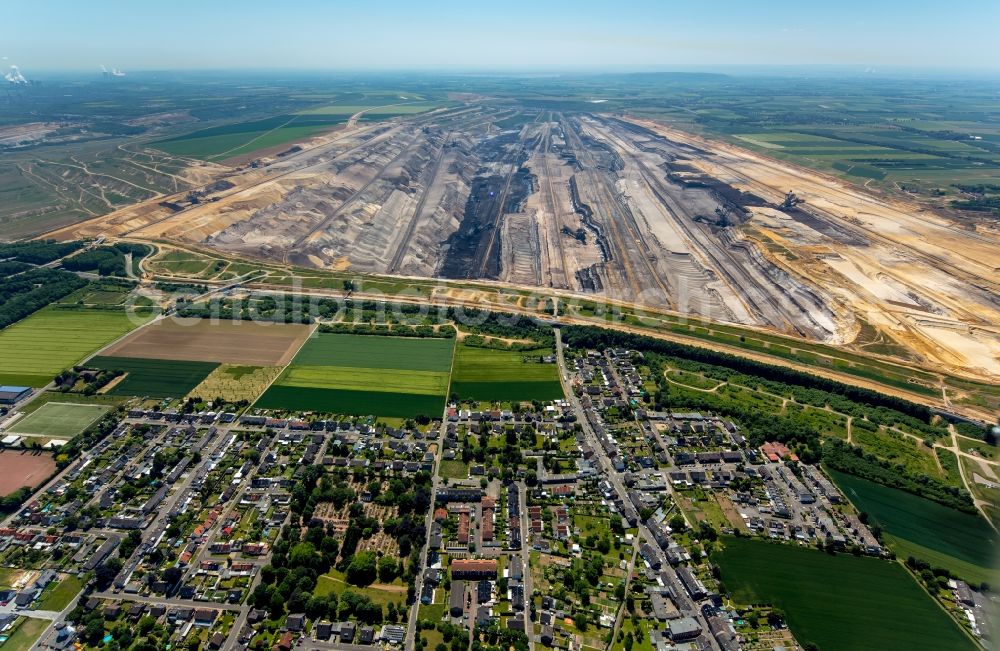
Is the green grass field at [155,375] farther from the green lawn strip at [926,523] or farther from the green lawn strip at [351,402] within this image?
the green lawn strip at [926,523]

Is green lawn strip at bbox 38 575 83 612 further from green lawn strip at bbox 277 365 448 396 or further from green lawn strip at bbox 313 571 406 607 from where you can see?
green lawn strip at bbox 277 365 448 396

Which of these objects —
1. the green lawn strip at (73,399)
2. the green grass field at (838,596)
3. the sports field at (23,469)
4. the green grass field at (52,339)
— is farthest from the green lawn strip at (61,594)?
the green grass field at (838,596)

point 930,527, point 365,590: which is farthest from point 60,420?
point 930,527

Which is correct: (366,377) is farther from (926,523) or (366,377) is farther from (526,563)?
(926,523)

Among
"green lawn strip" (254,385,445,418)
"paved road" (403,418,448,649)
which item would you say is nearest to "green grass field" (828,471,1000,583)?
"paved road" (403,418,448,649)

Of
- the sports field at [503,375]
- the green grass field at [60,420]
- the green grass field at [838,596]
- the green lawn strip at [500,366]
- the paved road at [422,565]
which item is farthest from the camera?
the green lawn strip at [500,366]
